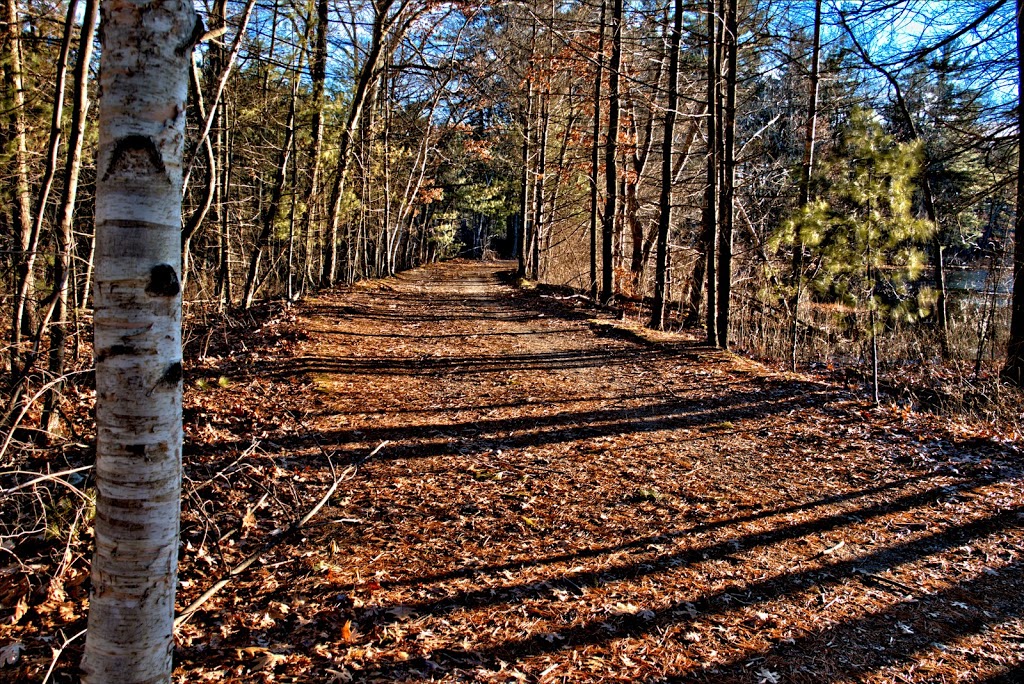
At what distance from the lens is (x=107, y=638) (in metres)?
1.86

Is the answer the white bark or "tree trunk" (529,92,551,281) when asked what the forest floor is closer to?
the white bark

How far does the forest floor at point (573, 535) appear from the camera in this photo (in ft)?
10.6

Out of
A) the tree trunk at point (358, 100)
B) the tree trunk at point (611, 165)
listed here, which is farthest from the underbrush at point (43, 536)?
the tree trunk at point (611, 165)

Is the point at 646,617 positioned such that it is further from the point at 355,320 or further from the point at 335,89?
the point at 335,89

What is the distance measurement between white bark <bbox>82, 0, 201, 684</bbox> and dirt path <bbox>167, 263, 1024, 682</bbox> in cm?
126

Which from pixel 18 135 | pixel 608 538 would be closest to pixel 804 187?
pixel 608 538

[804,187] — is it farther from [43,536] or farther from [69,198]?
[43,536]

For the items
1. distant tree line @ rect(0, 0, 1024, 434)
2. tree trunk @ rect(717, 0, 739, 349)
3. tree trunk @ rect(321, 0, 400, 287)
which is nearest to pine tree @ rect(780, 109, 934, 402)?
distant tree line @ rect(0, 0, 1024, 434)

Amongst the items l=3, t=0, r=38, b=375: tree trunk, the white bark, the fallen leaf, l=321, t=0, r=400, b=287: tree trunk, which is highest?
l=321, t=0, r=400, b=287: tree trunk

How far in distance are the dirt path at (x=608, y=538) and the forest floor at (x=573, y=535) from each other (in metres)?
0.02

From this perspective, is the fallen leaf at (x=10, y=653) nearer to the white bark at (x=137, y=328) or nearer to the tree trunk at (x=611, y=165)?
the white bark at (x=137, y=328)

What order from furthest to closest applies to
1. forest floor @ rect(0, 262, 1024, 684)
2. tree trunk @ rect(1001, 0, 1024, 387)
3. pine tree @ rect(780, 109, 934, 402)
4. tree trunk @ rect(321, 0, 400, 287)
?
tree trunk @ rect(321, 0, 400, 287) < tree trunk @ rect(1001, 0, 1024, 387) < pine tree @ rect(780, 109, 934, 402) < forest floor @ rect(0, 262, 1024, 684)

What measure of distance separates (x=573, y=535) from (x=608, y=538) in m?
0.25

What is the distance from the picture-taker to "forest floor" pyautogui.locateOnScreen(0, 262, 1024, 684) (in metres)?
3.22
